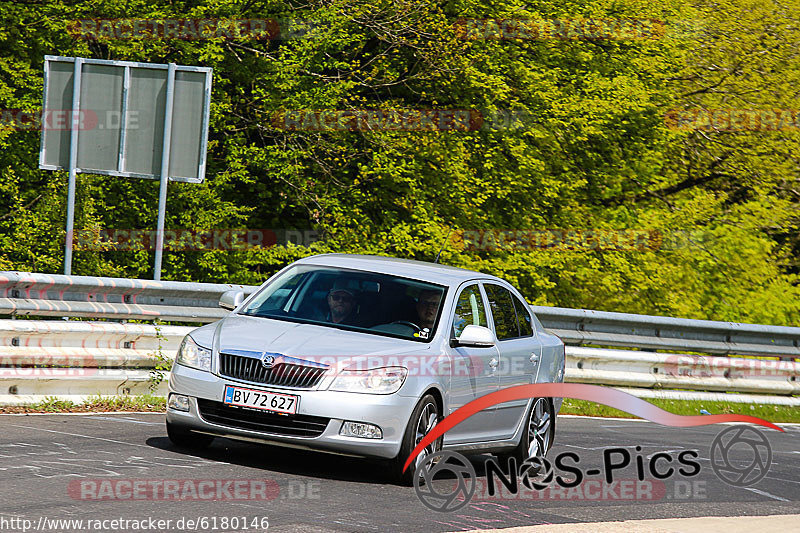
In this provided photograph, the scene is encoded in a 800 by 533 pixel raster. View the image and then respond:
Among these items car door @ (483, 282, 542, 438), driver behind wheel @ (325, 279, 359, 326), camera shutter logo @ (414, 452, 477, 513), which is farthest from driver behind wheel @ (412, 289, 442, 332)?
camera shutter logo @ (414, 452, 477, 513)

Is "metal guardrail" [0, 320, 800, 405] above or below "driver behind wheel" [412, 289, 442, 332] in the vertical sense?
below

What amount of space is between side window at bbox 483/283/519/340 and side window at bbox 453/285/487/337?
0.17 meters

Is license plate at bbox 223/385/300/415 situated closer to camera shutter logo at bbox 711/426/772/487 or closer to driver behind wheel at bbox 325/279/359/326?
driver behind wheel at bbox 325/279/359/326

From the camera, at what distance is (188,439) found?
8.52 meters

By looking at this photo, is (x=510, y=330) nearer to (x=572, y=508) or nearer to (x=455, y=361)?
(x=455, y=361)

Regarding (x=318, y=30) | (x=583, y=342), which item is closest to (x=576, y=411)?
(x=583, y=342)

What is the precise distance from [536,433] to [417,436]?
6.57 ft

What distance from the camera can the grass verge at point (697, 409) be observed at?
50.1ft

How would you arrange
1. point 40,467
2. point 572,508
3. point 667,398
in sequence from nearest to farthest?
point 40,467 < point 572,508 < point 667,398

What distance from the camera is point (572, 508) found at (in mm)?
7828

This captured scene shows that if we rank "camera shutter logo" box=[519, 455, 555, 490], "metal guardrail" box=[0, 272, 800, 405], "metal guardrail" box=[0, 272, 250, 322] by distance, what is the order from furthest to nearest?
"metal guardrail" box=[0, 272, 250, 322] → "metal guardrail" box=[0, 272, 800, 405] → "camera shutter logo" box=[519, 455, 555, 490]

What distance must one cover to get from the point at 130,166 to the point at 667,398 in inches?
311

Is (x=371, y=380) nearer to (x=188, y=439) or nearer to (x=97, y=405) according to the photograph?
(x=188, y=439)

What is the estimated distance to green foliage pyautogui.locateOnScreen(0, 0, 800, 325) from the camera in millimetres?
22438
